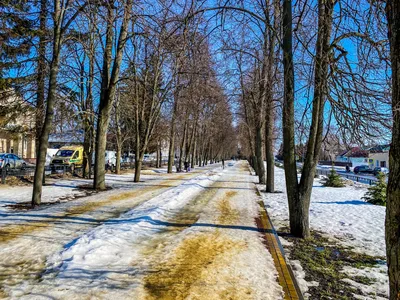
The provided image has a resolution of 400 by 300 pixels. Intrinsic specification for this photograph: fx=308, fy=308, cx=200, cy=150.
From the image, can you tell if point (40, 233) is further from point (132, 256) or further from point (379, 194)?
point (379, 194)

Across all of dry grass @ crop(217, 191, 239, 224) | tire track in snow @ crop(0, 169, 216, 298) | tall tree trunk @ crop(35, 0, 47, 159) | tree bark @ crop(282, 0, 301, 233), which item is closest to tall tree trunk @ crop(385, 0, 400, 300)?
tire track in snow @ crop(0, 169, 216, 298)

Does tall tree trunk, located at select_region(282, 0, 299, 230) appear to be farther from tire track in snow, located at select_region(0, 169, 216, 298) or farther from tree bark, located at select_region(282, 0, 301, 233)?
tire track in snow, located at select_region(0, 169, 216, 298)

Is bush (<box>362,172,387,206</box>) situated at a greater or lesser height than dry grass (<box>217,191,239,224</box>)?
greater

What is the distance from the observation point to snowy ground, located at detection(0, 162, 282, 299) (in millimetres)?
4062

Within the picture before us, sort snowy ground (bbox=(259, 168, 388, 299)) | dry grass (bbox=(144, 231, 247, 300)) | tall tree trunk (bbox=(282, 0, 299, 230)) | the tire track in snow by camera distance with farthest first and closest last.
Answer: tall tree trunk (bbox=(282, 0, 299, 230)), snowy ground (bbox=(259, 168, 388, 299)), the tire track in snow, dry grass (bbox=(144, 231, 247, 300))

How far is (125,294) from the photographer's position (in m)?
3.90

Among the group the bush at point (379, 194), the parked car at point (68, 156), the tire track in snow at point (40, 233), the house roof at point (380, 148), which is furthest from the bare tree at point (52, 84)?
the parked car at point (68, 156)

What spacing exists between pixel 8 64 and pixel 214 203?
10.1 metres

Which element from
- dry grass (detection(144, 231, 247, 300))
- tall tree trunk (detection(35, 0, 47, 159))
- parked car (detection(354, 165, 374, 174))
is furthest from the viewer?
parked car (detection(354, 165, 374, 174))

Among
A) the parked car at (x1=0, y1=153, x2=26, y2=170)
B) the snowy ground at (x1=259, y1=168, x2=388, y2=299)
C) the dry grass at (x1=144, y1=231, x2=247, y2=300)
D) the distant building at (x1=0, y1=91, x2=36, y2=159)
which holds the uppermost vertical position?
the distant building at (x1=0, y1=91, x2=36, y2=159)

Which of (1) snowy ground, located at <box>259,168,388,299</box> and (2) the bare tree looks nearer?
(1) snowy ground, located at <box>259,168,388,299</box>

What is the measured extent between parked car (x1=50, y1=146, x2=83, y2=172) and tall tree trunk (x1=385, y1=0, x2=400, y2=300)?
28.6 metres

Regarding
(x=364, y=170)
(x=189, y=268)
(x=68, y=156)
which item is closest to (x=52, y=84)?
(x=189, y=268)

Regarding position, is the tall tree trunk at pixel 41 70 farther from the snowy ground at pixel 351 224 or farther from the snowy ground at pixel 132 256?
the snowy ground at pixel 351 224
